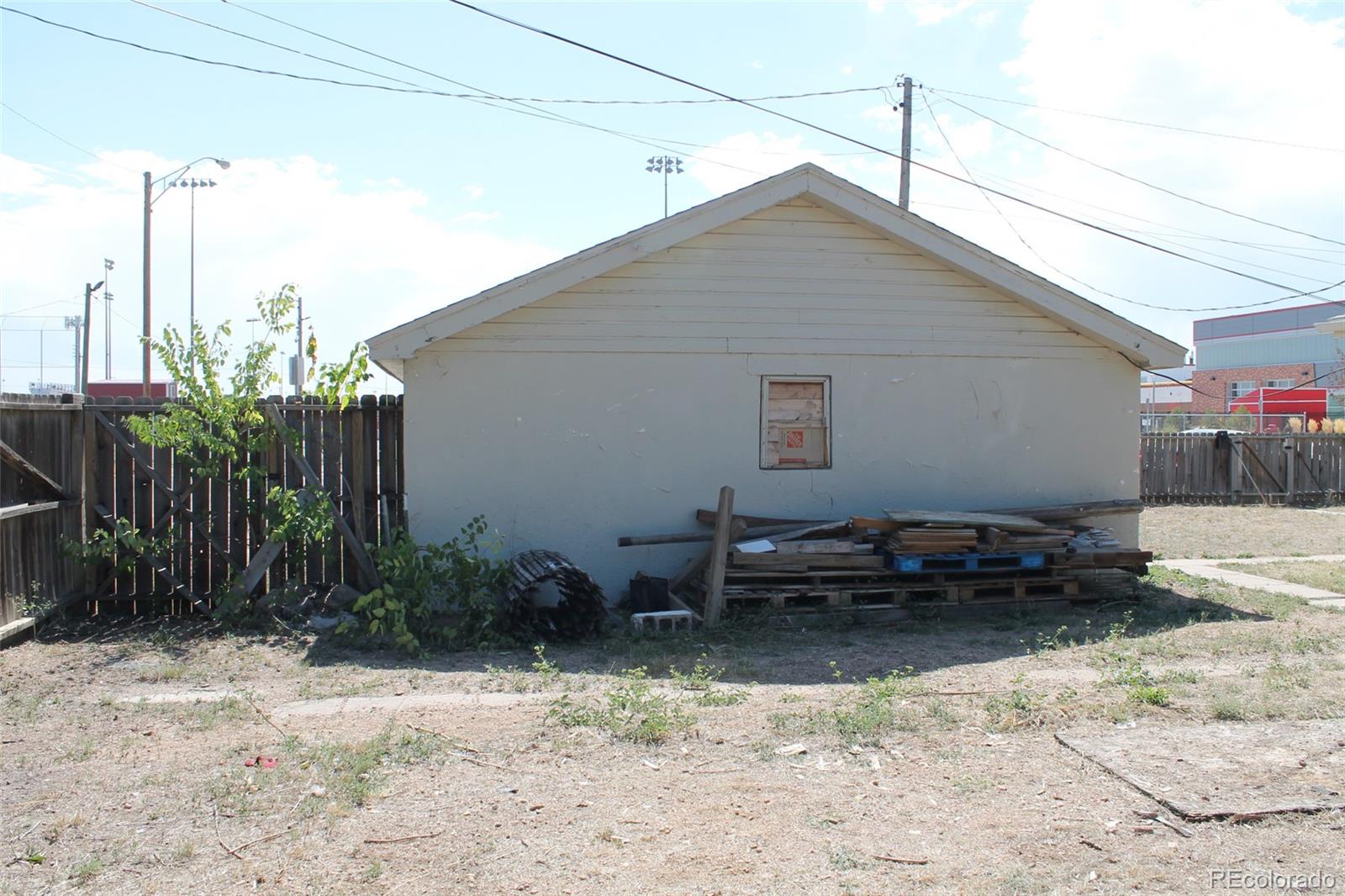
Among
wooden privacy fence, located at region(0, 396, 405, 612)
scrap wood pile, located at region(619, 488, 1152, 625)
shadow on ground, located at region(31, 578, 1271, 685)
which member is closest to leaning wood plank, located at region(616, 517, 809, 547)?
scrap wood pile, located at region(619, 488, 1152, 625)

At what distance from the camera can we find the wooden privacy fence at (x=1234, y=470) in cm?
2177

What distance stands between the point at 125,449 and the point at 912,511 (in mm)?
7112

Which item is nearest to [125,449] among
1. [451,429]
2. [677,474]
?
[451,429]

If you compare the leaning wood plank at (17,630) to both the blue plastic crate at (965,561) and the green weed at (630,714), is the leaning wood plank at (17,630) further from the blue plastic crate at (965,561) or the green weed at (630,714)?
the blue plastic crate at (965,561)

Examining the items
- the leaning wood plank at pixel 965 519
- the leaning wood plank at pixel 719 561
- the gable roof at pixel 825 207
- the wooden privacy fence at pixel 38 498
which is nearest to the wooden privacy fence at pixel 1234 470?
the gable roof at pixel 825 207

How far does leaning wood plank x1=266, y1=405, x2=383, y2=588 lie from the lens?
926cm

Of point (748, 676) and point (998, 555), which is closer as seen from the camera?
point (748, 676)

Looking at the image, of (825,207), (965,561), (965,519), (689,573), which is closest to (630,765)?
(689,573)

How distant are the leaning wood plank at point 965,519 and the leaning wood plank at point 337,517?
466 cm

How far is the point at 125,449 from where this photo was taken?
9344mm

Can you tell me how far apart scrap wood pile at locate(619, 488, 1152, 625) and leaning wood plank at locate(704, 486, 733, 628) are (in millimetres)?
10

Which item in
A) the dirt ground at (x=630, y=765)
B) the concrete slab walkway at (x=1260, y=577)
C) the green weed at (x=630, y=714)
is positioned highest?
the concrete slab walkway at (x=1260, y=577)

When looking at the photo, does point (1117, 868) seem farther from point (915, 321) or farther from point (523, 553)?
point (915, 321)

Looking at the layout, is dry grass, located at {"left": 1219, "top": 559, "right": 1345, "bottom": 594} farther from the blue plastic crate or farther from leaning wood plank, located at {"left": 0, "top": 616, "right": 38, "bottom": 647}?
leaning wood plank, located at {"left": 0, "top": 616, "right": 38, "bottom": 647}
